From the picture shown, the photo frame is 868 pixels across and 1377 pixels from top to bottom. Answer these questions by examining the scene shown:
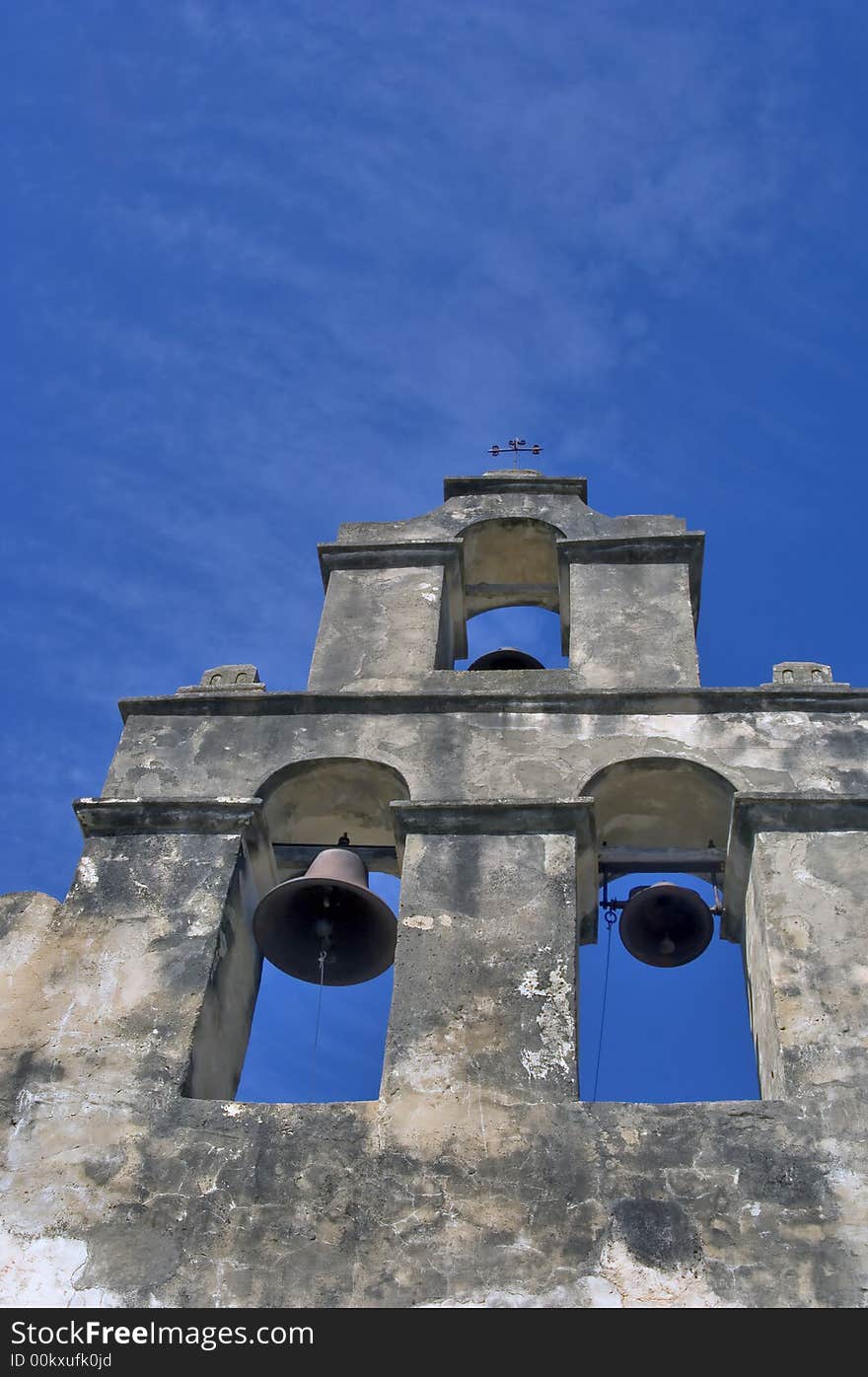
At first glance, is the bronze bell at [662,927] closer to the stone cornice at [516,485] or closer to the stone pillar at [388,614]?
the stone pillar at [388,614]

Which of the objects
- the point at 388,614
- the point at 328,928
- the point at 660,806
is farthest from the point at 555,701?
the point at 328,928

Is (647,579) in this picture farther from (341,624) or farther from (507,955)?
(507,955)

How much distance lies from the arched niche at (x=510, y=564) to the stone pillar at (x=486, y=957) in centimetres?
338

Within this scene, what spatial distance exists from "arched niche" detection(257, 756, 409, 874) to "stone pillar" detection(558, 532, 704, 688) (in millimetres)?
1417

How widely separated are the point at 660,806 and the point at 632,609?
1803 millimetres

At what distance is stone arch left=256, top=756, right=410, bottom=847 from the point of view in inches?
389

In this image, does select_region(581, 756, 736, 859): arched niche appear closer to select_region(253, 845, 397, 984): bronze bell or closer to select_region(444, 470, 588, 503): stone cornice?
select_region(253, 845, 397, 984): bronze bell

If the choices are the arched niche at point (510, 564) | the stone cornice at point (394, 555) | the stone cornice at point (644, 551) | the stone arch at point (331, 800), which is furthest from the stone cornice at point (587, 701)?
the arched niche at point (510, 564)

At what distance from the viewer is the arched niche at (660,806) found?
31.9 feet

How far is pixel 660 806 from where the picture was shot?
9.91m

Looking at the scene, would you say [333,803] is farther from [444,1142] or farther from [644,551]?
→ [644,551]

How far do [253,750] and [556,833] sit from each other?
1885 millimetres

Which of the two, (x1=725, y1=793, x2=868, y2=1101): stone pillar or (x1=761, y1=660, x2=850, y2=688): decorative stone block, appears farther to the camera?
(x1=761, y1=660, x2=850, y2=688): decorative stone block

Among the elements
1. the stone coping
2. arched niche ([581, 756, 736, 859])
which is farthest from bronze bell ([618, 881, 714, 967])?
the stone coping
